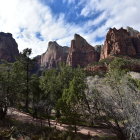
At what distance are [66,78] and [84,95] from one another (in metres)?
10.6

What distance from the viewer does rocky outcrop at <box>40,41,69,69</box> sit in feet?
524

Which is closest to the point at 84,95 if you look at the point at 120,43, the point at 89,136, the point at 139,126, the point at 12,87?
the point at 89,136

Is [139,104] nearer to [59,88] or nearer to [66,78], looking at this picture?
[59,88]

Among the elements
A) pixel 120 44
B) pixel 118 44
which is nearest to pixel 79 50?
pixel 118 44

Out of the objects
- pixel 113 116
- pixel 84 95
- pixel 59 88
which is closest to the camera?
pixel 113 116

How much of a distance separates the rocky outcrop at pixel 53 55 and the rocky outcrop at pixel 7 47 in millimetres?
31862

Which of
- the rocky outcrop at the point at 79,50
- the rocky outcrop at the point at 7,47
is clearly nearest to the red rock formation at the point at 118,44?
the rocky outcrop at the point at 79,50

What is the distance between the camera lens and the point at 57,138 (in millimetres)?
18000

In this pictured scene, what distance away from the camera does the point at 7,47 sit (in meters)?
132

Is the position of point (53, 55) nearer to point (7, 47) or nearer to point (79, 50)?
point (79, 50)

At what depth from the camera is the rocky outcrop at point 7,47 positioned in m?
128

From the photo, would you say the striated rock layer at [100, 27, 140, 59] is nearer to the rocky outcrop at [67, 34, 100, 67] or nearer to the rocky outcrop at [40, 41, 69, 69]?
the rocky outcrop at [67, 34, 100, 67]

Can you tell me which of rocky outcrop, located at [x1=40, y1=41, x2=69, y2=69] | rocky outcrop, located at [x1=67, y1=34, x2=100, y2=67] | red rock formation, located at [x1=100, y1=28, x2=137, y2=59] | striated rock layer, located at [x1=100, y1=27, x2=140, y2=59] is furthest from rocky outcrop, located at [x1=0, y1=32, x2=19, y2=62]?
striated rock layer, located at [x1=100, y1=27, x2=140, y2=59]

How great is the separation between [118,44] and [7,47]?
235 ft
